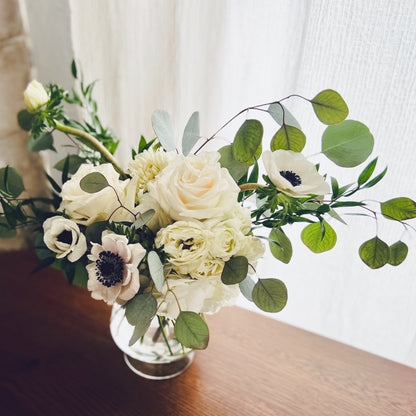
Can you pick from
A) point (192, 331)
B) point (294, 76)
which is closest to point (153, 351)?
point (192, 331)

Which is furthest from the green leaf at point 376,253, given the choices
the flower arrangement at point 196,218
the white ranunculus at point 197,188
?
the white ranunculus at point 197,188

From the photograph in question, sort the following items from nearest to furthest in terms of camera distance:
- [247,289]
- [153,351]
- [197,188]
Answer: [197,188], [247,289], [153,351]

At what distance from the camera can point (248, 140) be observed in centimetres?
49

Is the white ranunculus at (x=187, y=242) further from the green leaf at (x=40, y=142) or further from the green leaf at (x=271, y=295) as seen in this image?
the green leaf at (x=40, y=142)

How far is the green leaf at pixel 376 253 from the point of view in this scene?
20.8 inches

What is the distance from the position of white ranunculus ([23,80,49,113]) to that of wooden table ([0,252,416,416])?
45cm

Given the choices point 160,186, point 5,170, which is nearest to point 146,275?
point 160,186

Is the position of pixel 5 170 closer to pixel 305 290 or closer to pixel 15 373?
pixel 15 373

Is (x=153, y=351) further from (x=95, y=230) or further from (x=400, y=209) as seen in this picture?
(x=400, y=209)

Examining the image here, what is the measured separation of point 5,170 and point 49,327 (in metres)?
0.37

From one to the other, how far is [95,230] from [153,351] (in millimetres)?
295

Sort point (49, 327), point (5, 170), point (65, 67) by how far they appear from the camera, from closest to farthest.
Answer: point (5, 170), point (49, 327), point (65, 67)

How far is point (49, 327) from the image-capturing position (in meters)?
0.81

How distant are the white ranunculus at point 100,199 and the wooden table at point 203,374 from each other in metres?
0.35
